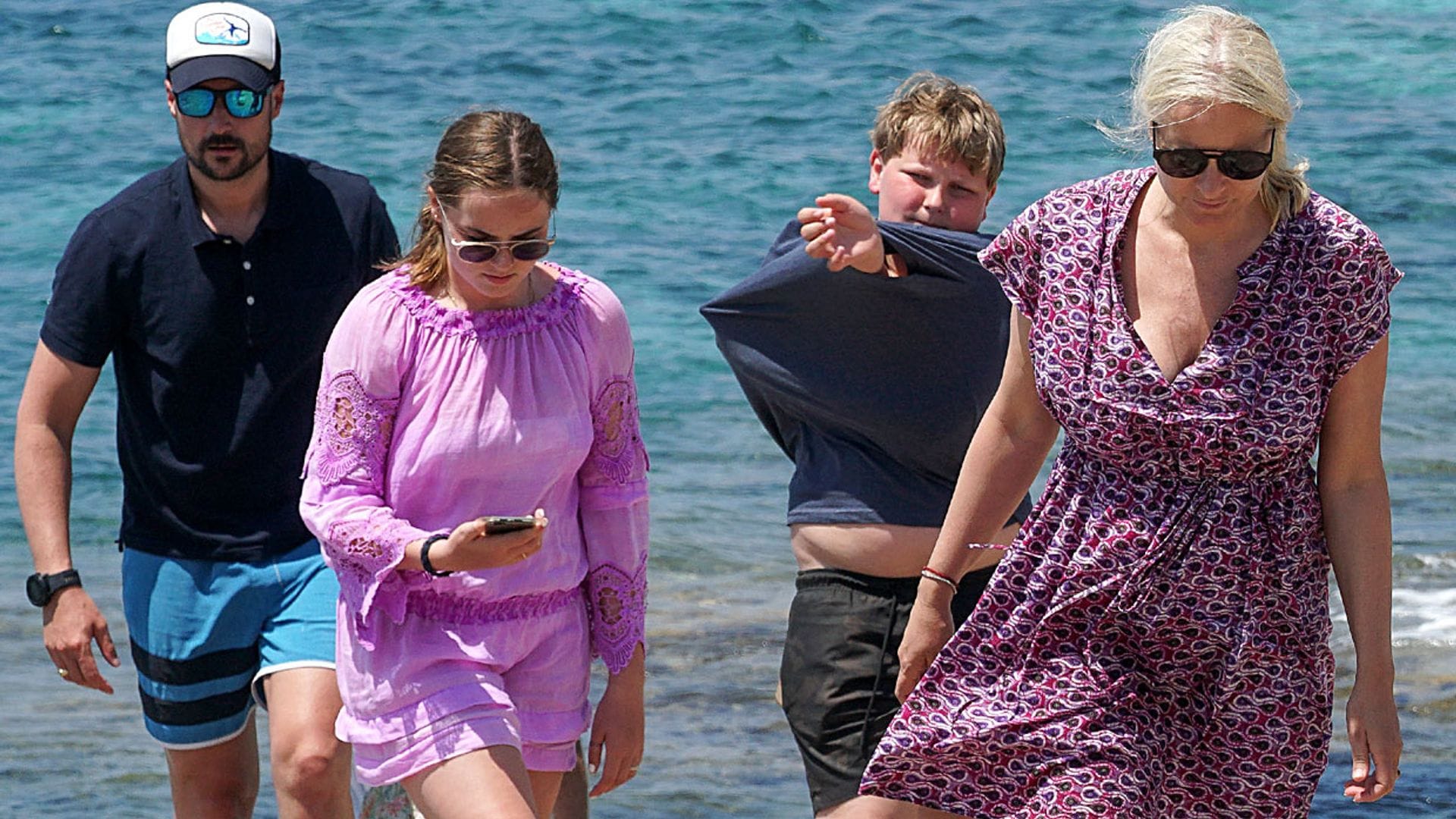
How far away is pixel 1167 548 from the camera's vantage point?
10.8 feet

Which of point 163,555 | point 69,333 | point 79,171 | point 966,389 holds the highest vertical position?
point 966,389

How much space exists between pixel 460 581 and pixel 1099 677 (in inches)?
44.4

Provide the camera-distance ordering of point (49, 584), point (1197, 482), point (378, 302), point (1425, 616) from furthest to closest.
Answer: point (1425, 616) → point (49, 584) → point (378, 302) → point (1197, 482)

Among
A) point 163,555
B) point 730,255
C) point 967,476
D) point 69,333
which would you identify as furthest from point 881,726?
point 730,255

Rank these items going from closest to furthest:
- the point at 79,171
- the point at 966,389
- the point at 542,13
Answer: the point at 966,389 < the point at 79,171 < the point at 542,13

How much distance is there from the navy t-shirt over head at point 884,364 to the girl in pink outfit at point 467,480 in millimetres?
448

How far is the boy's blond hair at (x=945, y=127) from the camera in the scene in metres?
3.97

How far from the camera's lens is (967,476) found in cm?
361

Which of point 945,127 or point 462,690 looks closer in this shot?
point 462,690

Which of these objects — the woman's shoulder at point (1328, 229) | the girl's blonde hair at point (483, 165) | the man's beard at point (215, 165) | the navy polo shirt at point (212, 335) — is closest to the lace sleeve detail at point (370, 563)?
the girl's blonde hair at point (483, 165)

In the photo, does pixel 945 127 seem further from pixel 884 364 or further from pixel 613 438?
pixel 613 438

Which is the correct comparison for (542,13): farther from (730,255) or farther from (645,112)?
(730,255)

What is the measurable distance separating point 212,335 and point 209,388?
12 centimetres

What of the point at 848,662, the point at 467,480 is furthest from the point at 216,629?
the point at 848,662
